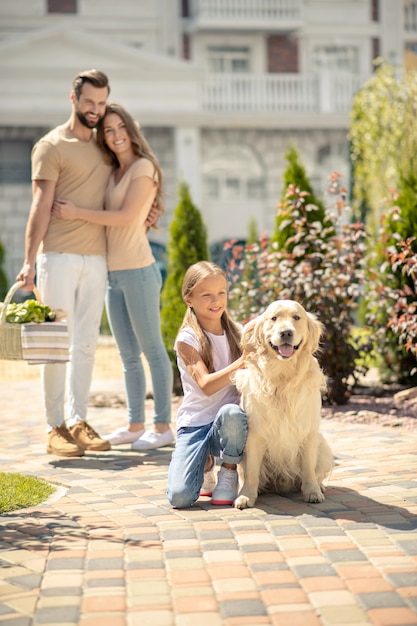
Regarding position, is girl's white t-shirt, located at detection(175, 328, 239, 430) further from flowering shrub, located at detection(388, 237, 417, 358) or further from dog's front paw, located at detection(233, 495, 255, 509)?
flowering shrub, located at detection(388, 237, 417, 358)

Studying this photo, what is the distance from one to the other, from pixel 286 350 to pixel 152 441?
2.27 m

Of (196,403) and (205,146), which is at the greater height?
(205,146)

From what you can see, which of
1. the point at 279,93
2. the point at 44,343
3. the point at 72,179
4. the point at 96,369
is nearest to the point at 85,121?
the point at 72,179

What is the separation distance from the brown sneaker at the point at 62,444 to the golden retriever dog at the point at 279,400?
1776 millimetres

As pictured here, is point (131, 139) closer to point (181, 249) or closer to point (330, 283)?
point (330, 283)

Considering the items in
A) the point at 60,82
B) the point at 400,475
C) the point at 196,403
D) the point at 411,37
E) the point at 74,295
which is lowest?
the point at 400,475

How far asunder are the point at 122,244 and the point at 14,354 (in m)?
1.21

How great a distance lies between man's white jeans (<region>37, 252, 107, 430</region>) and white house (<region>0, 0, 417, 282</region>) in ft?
65.1

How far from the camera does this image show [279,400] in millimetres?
4773

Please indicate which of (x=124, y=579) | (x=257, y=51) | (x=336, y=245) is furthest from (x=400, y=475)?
(x=257, y=51)

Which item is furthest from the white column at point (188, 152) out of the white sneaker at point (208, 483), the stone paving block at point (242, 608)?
the stone paving block at point (242, 608)

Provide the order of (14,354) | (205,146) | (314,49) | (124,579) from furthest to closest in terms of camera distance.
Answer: (314,49) → (205,146) → (14,354) → (124,579)

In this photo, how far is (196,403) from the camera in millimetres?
5191

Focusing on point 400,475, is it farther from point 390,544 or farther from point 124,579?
point 124,579
